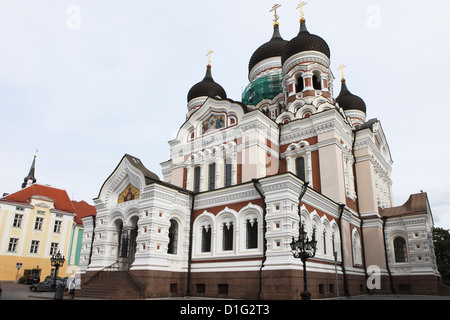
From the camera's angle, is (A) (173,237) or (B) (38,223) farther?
(B) (38,223)

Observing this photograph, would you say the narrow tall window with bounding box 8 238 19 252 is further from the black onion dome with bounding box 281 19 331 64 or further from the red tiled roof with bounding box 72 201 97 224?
the black onion dome with bounding box 281 19 331 64

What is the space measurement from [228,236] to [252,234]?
1.29 m

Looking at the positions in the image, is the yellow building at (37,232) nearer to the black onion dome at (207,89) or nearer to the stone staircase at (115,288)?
the stone staircase at (115,288)

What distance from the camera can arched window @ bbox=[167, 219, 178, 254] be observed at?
1627 cm

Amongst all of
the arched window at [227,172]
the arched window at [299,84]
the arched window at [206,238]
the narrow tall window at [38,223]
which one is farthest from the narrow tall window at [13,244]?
the arched window at [299,84]

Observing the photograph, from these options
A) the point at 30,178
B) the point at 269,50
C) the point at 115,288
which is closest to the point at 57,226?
the point at 30,178

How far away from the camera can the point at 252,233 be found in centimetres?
1508

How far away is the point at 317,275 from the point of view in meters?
14.5

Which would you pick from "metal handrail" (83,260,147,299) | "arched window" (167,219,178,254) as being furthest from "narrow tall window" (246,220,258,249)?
"metal handrail" (83,260,147,299)

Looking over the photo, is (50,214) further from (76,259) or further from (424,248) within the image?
(424,248)

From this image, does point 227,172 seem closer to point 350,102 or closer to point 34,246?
point 350,102

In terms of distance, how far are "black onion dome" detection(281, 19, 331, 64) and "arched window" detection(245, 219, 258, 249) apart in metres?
15.5

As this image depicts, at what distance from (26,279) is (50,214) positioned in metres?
6.91

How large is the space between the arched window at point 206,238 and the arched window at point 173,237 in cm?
128
